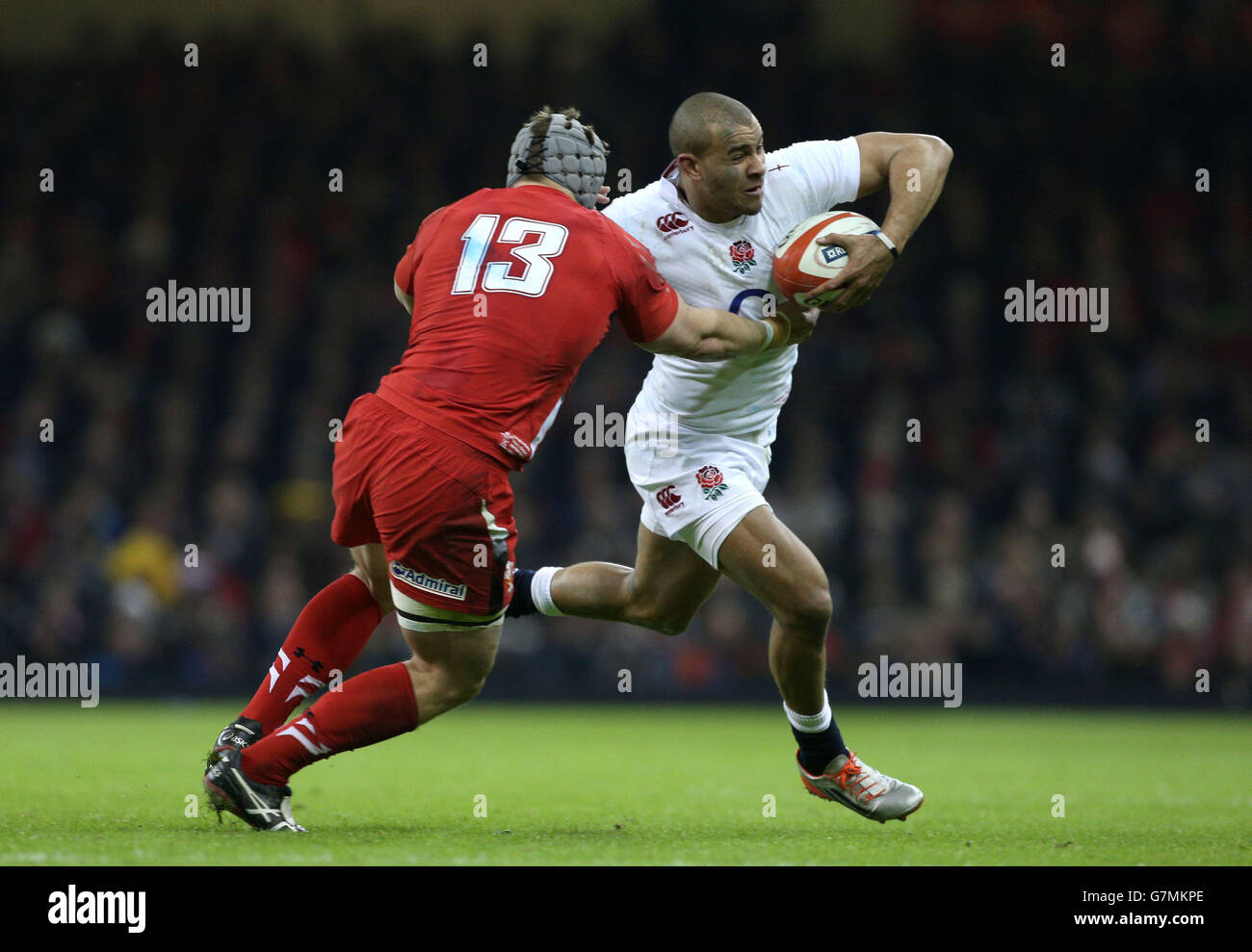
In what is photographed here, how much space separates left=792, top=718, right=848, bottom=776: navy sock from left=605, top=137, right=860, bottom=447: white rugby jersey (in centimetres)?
114

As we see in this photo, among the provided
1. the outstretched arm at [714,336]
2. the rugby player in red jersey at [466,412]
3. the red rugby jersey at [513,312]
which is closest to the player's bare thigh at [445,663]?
the rugby player in red jersey at [466,412]

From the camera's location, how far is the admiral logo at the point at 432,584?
14.6 feet

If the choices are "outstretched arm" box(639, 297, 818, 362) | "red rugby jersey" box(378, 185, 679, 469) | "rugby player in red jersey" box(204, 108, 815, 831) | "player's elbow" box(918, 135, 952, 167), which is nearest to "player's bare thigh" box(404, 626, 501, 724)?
"rugby player in red jersey" box(204, 108, 815, 831)

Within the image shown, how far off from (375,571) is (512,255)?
1.25 metres

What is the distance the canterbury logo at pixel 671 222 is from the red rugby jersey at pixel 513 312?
0.77m

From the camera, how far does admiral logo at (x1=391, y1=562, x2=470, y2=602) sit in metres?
4.45

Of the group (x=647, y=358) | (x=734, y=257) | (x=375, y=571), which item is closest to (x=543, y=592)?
(x=375, y=571)

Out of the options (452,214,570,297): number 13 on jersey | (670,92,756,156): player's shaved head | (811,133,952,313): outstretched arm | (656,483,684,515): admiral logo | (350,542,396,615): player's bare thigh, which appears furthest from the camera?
(656,483,684,515): admiral logo

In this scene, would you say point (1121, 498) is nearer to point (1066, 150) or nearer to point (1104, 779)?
point (1066, 150)

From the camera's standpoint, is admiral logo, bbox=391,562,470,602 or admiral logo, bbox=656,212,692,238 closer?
admiral logo, bbox=391,562,470,602

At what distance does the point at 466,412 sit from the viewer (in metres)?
4.46

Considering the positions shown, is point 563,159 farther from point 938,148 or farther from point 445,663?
point 445,663

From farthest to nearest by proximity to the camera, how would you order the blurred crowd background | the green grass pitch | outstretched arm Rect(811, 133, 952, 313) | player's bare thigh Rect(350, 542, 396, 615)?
the blurred crowd background → player's bare thigh Rect(350, 542, 396, 615) → outstretched arm Rect(811, 133, 952, 313) → the green grass pitch

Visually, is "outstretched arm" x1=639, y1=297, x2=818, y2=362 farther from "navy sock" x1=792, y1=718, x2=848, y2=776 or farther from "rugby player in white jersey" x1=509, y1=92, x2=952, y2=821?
"navy sock" x1=792, y1=718, x2=848, y2=776
